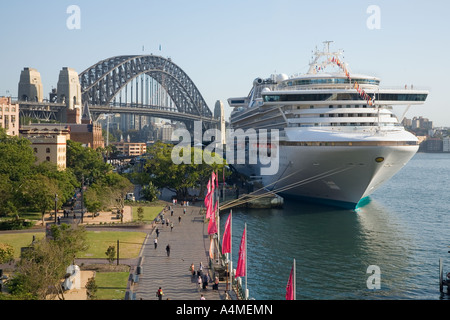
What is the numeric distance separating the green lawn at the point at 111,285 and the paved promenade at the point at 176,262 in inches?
30.9

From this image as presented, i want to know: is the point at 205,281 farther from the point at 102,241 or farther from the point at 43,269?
the point at 102,241

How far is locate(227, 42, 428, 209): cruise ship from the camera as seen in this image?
54.4 m

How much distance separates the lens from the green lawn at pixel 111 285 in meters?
28.8

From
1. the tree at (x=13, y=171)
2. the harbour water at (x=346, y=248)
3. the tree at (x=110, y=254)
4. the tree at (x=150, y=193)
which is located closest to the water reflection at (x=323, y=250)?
the harbour water at (x=346, y=248)

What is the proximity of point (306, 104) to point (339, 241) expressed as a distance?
59.1 ft

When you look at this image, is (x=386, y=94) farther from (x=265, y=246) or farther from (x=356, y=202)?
(x=265, y=246)

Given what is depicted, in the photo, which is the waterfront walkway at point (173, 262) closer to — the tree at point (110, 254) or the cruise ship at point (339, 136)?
the tree at point (110, 254)

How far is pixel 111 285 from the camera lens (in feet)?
101

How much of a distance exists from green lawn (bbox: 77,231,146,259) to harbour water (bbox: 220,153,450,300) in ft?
24.2

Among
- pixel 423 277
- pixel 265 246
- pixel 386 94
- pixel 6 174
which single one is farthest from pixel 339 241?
pixel 6 174

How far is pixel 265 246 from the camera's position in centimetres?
4519

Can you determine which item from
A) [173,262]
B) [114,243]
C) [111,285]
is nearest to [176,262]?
[173,262]

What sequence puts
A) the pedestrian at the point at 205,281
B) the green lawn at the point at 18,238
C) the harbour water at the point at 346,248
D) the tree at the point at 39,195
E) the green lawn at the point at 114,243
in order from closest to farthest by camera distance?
the pedestrian at the point at 205,281 → the harbour water at the point at 346,248 → the green lawn at the point at 114,243 → the green lawn at the point at 18,238 → the tree at the point at 39,195
